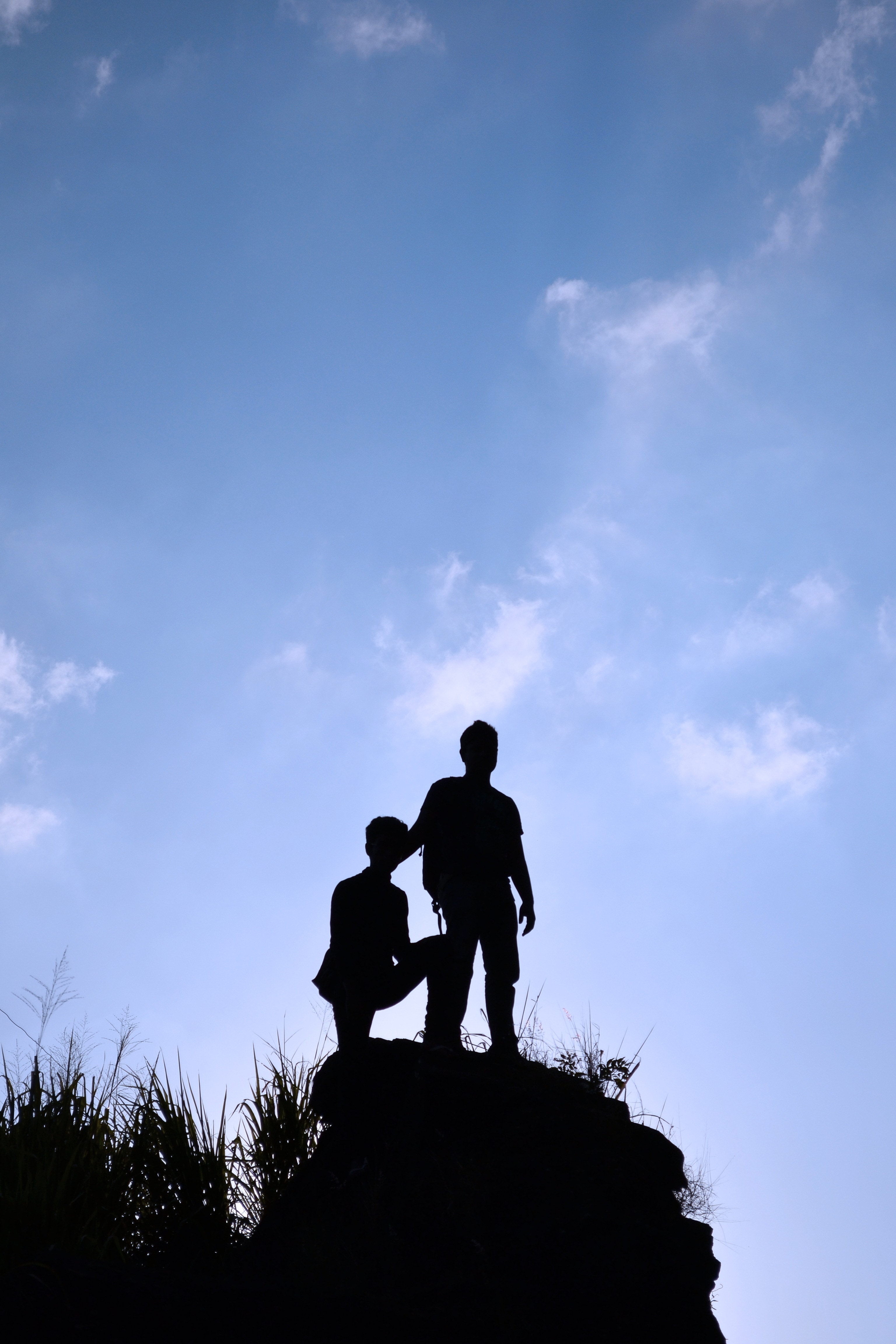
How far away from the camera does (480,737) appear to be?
302 inches

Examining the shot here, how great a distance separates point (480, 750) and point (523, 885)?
1097 millimetres

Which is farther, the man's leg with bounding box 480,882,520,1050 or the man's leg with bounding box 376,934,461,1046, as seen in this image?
the man's leg with bounding box 480,882,520,1050

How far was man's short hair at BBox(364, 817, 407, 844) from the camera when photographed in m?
6.52

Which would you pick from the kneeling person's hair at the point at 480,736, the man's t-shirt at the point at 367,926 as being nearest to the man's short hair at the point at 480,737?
the kneeling person's hair at the point at 480,736

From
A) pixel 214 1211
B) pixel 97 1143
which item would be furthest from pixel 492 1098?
pixel 97 1143

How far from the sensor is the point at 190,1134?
6.68 meters

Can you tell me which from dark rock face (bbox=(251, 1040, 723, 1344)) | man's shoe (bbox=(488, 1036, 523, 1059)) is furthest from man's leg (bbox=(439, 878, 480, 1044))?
dark rock face (bbox=(251, 1040, 723, 1344))

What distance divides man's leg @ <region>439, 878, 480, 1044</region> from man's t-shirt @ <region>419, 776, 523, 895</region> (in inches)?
5.0

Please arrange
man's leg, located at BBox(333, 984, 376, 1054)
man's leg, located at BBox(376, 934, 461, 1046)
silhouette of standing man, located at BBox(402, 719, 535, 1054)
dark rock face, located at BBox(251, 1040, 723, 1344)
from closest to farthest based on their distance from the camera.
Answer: dark rock face, located at BBox(251, 1040, 723, 1344), man's leg, located at BBox(333, 984, 376, 1054), man's leg, located at BBox(376, 934, 461, 1046), silhouette of standing man, located at BBox(402, 719, 535, 1054)

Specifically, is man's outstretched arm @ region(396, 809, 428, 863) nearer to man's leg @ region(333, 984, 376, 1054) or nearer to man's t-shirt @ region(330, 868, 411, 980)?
man's t-shirt @ region(330, 868, 411, 980)

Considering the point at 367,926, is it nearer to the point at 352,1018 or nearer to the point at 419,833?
the point at 352,1018

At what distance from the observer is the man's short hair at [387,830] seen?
652 cm

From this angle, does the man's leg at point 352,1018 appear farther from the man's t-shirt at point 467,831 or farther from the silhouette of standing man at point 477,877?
the man's t-shirt at point 467,831

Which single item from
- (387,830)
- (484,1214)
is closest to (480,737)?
(387,830)
